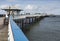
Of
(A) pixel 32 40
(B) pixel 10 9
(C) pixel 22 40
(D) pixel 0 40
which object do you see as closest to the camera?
(C) pixel 22 40

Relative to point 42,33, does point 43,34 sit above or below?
above

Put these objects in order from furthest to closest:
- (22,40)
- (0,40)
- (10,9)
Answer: (10,9) < (0,40) < (22,40)

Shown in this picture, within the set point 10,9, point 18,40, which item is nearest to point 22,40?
point 18,40

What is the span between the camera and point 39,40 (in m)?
27.7

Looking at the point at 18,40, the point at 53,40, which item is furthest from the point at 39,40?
the point at 18,40

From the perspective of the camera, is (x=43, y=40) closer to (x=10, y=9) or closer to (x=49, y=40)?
(x=49, y=40)

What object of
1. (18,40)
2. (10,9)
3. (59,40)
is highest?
(18,40)

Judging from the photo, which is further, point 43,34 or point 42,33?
point 42,33

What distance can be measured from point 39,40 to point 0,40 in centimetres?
1874

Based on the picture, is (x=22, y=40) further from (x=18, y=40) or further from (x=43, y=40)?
(x=43, y=40)

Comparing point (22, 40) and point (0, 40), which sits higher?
point (22, 40)

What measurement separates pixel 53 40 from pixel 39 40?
2.31 m

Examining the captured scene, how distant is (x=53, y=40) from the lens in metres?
28.5

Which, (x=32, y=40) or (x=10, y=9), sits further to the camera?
(x=10, y=9)
